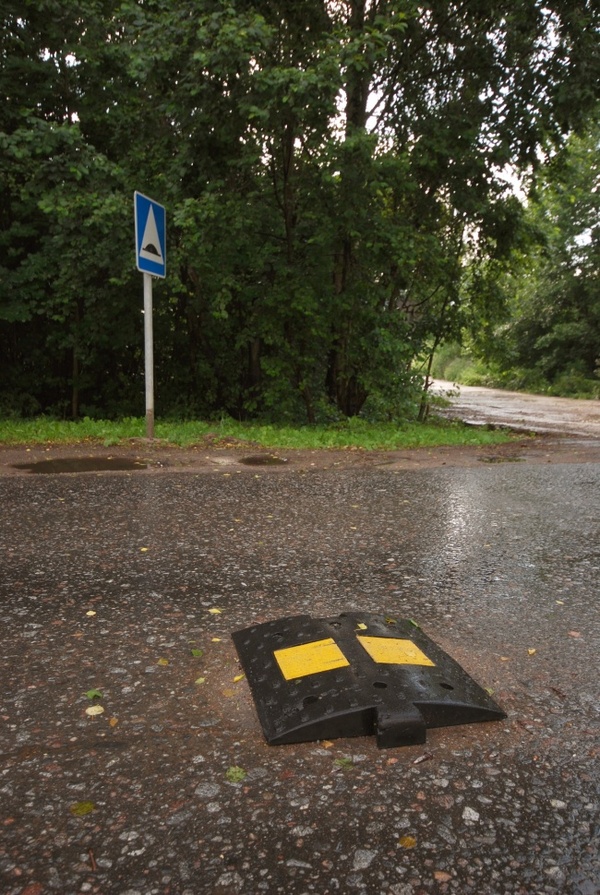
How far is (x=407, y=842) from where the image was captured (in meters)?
1.71

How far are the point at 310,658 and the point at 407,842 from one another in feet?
3.02

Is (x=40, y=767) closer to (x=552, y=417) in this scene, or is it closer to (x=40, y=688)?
(x=40, y=688)

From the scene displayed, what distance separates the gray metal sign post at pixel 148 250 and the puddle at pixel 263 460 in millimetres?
1649

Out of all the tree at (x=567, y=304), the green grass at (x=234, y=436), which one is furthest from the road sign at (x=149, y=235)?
the tree at (x=567, y=304)

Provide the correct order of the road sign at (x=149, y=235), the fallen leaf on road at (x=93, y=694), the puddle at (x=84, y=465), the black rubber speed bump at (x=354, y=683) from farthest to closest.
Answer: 1. the road sign at (x=149, y=235)
2. the puddle at (x=84, y=465)
3. the fallen leaf on road at (x=93, y=694)
4. the black rubber speed bump at (x=354, y=683)

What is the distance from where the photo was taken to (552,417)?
1720 centimetres

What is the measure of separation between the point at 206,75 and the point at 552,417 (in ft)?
39.7

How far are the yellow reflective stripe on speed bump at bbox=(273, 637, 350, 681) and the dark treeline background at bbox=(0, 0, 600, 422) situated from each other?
785 cm

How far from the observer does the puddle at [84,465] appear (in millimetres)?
6742

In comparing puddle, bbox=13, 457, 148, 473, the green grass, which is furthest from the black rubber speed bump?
the green grass

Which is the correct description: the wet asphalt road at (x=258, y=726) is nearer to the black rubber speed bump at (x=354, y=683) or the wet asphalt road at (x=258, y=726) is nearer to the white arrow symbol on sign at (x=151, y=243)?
the black rubber speed bump at (x=354, y=683)

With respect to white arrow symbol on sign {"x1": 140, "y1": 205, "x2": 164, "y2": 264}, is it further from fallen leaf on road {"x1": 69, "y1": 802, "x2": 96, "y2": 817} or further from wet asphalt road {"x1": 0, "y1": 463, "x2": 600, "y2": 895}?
fallen leaf on road {"x1": 69, "y1": 802, "x2": 96, "y2": 817}

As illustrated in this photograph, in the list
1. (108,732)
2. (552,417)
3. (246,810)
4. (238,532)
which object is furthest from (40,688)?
(552,417)

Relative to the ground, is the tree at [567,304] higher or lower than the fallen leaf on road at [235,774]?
higher
